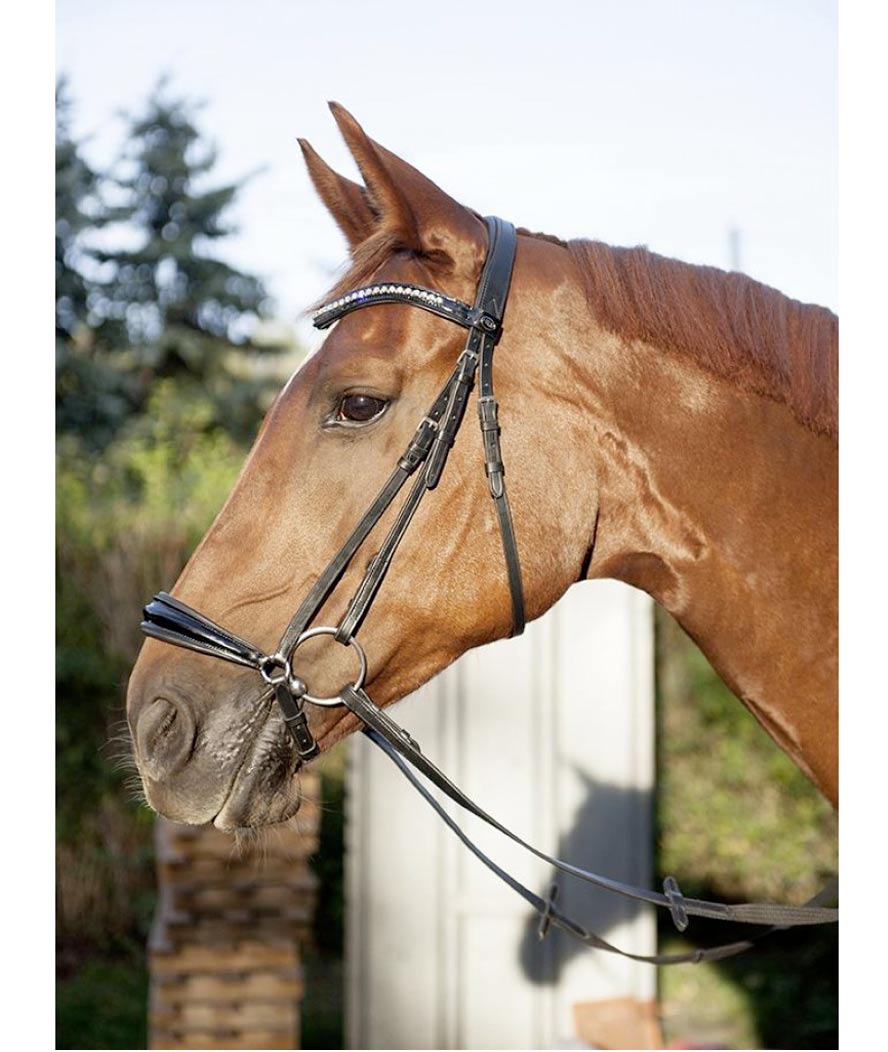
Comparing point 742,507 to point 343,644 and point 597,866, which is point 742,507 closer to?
point 343,644

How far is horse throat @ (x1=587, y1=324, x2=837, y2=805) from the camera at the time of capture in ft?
6.93

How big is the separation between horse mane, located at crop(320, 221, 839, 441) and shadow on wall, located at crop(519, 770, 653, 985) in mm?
3062

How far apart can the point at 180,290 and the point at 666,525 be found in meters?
14.7

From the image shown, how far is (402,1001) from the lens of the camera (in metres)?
4.81

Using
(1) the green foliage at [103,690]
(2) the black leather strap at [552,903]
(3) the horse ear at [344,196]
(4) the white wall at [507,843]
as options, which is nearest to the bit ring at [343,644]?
(2) the black leather strap at [552,903]

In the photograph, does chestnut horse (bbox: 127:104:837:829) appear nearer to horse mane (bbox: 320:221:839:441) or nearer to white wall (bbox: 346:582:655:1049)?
horse mane (bbox: 320:221:839:441)

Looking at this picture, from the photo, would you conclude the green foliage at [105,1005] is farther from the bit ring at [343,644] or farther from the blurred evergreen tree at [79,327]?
the blurred evergreen tree at [79,327]

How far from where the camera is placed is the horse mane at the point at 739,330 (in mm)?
2105

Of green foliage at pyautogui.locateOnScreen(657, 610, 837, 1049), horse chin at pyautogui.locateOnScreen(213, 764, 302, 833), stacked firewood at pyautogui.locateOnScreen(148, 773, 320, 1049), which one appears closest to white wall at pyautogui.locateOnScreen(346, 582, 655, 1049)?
stacked firewood at pyautogui.locateOnScreen(148, 773, 320, 1049)

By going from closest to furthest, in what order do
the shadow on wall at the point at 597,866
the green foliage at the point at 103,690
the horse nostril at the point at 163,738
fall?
the horse nostril at the point at 163,738 → the shadow on wall at the point at 597,866 → the green foliage at the point at 103,690

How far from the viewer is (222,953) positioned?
15.7 feet

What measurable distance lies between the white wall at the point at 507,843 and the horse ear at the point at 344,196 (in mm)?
2840

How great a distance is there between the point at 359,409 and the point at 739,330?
31.9 inches
